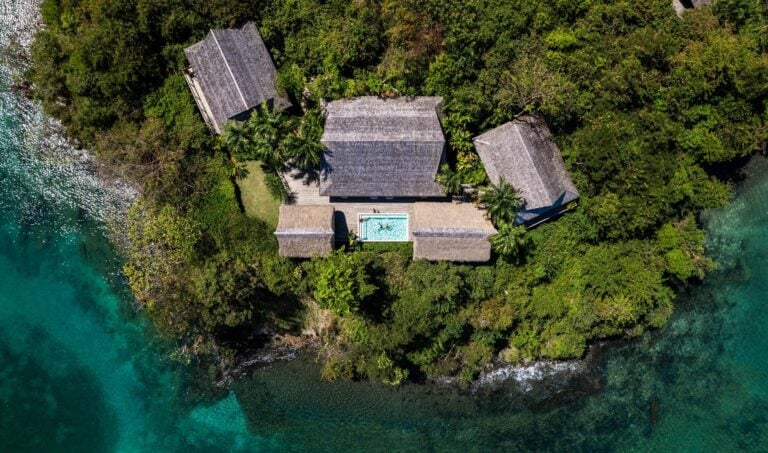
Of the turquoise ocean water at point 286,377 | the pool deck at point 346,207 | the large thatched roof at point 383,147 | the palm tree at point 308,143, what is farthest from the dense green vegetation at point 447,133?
the turquoise ocean water at point 286,377

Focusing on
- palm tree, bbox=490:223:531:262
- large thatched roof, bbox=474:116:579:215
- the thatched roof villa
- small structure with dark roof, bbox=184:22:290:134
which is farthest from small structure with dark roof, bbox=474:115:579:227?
small structure with dark roof, bbox=184:22:290:134

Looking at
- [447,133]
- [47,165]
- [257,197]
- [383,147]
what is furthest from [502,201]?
[47,165]

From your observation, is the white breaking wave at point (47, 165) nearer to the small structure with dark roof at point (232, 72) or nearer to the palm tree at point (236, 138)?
the palm tree at point (236, 138)

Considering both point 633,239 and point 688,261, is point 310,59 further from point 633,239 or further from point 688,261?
point 688,261

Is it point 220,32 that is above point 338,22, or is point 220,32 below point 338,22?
above

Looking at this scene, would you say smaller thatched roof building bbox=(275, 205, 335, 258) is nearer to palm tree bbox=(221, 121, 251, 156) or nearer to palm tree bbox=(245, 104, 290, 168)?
palm tree bbox=(245, 104, 290, 168)

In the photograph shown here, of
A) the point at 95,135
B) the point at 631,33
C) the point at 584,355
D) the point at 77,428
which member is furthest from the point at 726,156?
the point at 77,428
